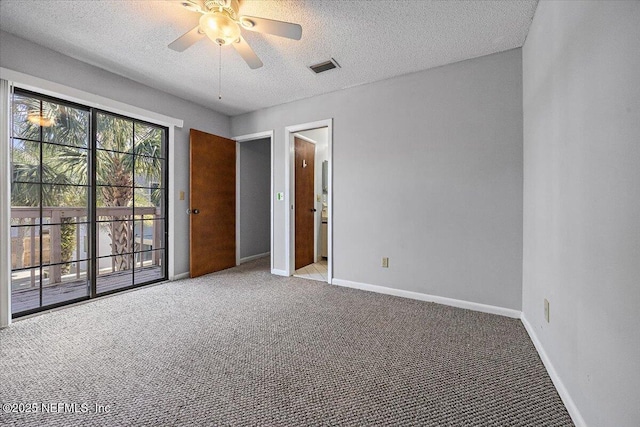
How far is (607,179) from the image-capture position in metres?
1.05

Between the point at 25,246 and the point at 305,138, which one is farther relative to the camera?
the point at 305,138

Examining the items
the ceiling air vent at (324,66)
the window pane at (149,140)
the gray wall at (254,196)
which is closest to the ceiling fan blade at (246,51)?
the ceiling air vent at (324,66)

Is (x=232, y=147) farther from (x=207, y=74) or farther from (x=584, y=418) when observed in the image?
(x=584, y=418)

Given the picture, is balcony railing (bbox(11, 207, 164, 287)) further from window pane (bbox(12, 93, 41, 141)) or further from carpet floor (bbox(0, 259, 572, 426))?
window pane (bbox(12, 93, 41, 141))

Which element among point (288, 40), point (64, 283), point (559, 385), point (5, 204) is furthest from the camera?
point (64, 283)

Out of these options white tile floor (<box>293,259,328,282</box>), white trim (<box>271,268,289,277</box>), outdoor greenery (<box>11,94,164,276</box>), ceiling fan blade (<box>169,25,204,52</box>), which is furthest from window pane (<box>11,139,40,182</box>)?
white tile floor (<box>293,259,328,282</box>)

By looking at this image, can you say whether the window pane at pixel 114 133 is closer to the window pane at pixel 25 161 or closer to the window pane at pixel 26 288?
the window pane at pixel 25 161

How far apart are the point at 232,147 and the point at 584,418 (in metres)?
4.42

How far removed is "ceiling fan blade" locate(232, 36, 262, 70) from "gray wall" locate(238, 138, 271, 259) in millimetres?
2371

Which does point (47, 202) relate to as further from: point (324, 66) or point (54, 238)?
point (324, 66)

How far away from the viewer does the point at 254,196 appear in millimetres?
4973

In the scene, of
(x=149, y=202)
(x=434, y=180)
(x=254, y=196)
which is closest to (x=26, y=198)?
(x=149, y=202)

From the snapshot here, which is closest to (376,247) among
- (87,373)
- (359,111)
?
(359,111)

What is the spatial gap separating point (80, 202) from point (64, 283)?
882 millimetres
